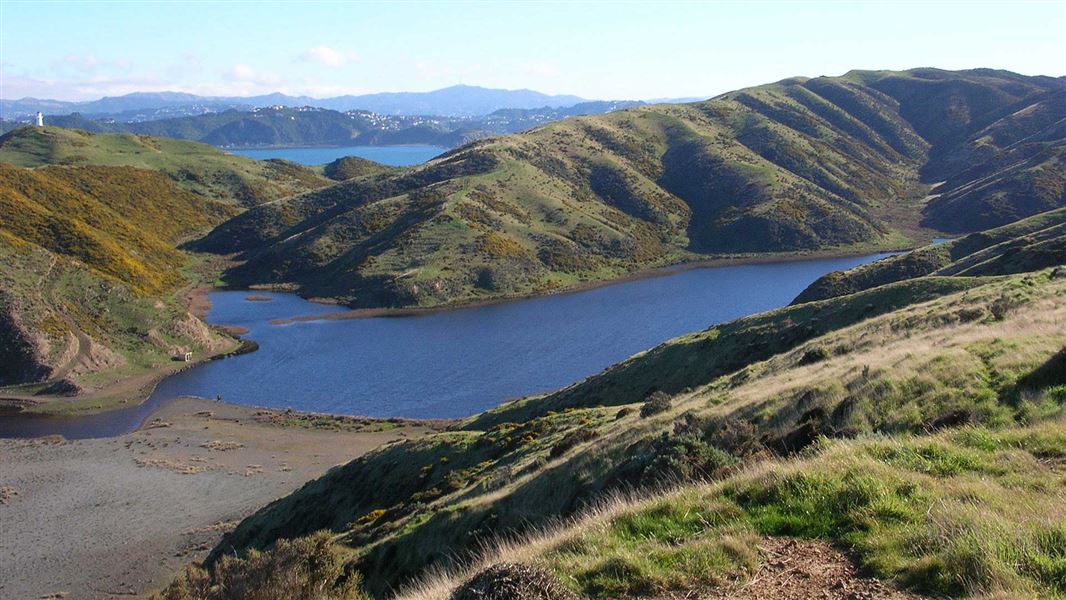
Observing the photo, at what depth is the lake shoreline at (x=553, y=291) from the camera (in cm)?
12738

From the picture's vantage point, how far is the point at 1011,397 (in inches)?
577

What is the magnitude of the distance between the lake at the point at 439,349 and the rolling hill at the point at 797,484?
49074 millimetres

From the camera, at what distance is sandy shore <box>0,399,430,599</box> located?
46469 mm

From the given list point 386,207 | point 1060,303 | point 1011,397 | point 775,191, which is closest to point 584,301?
point 386,207

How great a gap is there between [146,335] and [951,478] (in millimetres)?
112178

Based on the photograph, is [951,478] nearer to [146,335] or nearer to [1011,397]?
[1011,397]

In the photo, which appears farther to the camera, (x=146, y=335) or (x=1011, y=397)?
(x=146, y=335)

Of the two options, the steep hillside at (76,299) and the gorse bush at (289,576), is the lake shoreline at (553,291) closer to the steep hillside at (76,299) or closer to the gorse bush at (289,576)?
the steep hillside at (76,299)

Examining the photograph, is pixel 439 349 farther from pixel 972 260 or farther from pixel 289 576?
pixel 289 576

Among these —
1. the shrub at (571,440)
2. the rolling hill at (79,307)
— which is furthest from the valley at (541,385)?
the rolling hill at (79,307)

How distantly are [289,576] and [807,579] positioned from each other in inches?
451

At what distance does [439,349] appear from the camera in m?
104

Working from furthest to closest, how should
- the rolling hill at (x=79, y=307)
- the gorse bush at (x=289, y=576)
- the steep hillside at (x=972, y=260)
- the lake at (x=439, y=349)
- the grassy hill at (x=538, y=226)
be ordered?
the grassy hill at (x=538, y=226) < the rolling hill at (x=79, y=307) < the lake at (x=439, y=349) < the steep hillside at (x=972, y=260) < the gorse bush at (x=289, y=576)

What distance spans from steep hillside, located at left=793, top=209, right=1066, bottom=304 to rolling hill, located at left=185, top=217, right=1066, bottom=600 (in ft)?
55.9
